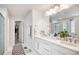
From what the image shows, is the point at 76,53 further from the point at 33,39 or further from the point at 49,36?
the point at 33,39

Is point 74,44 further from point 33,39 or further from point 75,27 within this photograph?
point 33,39

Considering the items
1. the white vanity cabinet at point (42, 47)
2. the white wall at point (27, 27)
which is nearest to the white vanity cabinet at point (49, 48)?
the white vanity cabinet at point (42, 47)

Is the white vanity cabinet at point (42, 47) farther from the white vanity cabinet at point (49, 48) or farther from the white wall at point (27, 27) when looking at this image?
the white wall at point (27, 27)

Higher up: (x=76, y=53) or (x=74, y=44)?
(x=74, y=44)

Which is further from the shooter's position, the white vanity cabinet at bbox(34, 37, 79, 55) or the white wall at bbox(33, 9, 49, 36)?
the white wall at bbox(33, 9, 49, 36)

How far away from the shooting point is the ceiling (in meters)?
2.29

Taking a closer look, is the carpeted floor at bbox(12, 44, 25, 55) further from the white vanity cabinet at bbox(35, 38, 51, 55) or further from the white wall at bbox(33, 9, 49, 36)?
the white wall at bbox(33, 9, 49, 36)

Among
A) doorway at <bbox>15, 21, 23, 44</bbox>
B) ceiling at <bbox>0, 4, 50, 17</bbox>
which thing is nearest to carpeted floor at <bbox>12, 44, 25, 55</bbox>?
doorway at <bbox>15, 21, 23, 44</bbox>

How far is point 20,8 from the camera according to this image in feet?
7.60

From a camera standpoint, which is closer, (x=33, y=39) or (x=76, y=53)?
(x=76, y=53)

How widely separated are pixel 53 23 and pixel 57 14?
170mm
